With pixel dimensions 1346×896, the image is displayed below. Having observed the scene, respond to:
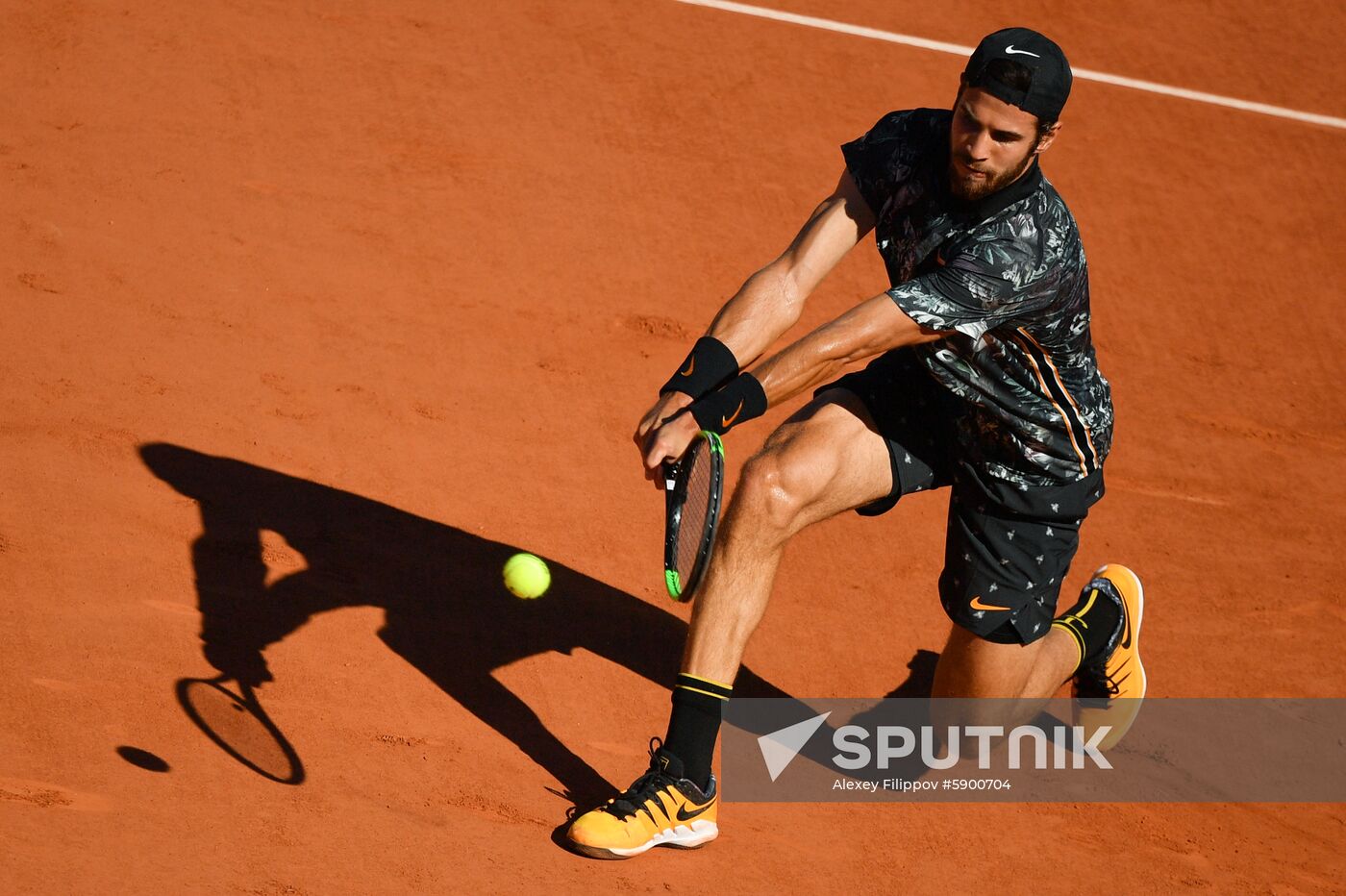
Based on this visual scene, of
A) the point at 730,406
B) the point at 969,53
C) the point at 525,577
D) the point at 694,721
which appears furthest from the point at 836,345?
the point at 969,53

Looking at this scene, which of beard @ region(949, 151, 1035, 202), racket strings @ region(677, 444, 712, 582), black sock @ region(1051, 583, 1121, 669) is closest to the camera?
racket strings @ region(677, 444, 712, 582)

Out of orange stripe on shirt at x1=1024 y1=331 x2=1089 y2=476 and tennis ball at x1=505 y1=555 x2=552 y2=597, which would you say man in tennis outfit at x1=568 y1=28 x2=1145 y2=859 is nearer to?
orange stripe on shirt at x1=1024 y1=331 x2=1089 y2=476

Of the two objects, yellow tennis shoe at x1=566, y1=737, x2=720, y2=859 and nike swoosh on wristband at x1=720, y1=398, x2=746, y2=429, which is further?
yellow tennis shoe at x1=566, y1=737, x2=720, y2=859

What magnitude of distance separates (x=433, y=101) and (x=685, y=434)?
4.86 m

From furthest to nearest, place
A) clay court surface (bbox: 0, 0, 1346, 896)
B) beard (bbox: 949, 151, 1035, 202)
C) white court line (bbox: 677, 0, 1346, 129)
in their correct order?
white court line (bbox: 677, 0, 1346, 129)
clay court surface (bbox: 0, 0, 1346, 896)
beard (bbox: 949, 151, 1035, 202)

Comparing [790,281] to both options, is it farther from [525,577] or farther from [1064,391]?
[525,577]

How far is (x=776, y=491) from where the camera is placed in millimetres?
4270

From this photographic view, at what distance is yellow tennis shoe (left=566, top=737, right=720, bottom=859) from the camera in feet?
13.5

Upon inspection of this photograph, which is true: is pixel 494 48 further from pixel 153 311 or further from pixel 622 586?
pixel 622 586

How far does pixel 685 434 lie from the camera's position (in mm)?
3684

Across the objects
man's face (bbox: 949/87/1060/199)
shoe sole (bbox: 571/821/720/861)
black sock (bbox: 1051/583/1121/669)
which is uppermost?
man's face (bbox: 949/87/1060/199)

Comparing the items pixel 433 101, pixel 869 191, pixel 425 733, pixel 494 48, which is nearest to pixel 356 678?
pixel 425 733

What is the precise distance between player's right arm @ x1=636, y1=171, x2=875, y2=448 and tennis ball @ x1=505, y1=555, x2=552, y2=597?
3.30 feet

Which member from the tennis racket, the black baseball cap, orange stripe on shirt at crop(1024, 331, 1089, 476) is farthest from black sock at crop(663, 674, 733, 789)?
the black baseball cap
